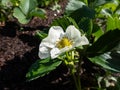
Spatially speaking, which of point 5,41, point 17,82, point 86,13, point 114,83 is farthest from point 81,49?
point 5,41

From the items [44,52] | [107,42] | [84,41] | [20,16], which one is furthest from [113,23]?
[20,16]

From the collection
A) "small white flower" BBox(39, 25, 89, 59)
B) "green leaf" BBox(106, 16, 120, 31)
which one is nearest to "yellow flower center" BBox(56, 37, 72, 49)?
"small white flower" BBox(39, 25, 89, 59)

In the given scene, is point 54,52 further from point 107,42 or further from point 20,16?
point 20,16

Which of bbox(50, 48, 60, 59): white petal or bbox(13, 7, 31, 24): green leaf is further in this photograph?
bbox(13, 7, 31, 24): green leaf

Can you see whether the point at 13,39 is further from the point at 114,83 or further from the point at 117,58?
the point at 117,58

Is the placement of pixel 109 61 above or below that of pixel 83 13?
below

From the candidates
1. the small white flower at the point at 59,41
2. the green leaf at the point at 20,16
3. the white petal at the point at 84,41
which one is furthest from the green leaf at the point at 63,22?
the green leaf at the point at 20,16

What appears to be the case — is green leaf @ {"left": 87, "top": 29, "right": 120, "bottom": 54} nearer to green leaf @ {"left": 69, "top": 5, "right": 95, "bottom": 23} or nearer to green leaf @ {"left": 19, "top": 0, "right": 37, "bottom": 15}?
green leaf @ {"left": 69, "top": 5, "right": 95, "bottom": 23}
